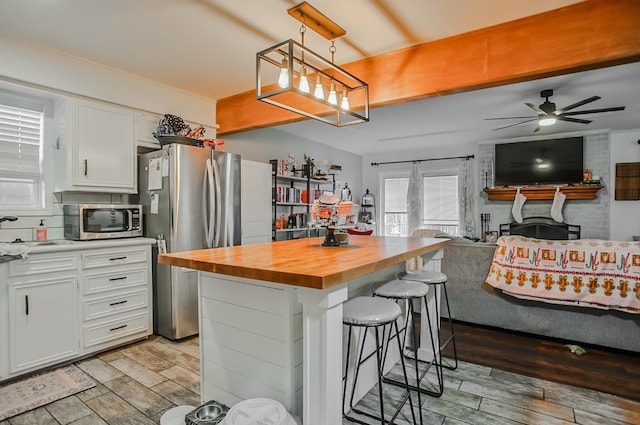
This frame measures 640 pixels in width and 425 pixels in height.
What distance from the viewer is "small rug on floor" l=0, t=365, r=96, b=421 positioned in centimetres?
212

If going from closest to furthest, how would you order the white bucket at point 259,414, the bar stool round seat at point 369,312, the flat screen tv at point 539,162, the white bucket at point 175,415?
the white bucket at point 259,414 → the bar stool round seat at point 369,312 → the white bucket at point 175,415 → the flat screen tv at point 539,162

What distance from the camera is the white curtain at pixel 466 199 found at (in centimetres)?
704

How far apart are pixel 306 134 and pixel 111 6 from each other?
12.2 ft

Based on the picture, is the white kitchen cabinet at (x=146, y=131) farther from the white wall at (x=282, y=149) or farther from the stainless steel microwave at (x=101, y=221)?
the white wall at (x=282, y=149)

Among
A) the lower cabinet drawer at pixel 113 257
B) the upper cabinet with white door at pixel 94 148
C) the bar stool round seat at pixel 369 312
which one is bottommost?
the bar stool round seat at pixel 369 312

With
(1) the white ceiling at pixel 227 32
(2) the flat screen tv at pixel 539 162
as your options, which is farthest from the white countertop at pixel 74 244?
(2) the flat screen tv at pixel 539 162

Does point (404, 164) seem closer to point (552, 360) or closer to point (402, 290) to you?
point (552, 360)

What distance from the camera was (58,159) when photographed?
10.1 feet

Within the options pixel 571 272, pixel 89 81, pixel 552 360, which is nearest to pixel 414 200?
pixel 571 272

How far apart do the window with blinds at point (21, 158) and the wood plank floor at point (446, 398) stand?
150 cm

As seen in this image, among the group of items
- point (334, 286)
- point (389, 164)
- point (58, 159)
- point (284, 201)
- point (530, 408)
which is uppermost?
point (389, 164)

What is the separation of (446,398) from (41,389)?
2.66m

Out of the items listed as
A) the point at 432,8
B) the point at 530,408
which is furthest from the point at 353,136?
the point at 530,408

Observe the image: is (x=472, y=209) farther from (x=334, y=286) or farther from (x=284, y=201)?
(x=334, y=286)
